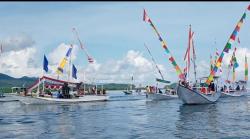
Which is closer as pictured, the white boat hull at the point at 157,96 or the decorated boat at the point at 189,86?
the decorated boat at the point at 189,86

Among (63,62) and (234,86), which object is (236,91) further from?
(63,62)

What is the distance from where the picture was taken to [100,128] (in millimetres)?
38438

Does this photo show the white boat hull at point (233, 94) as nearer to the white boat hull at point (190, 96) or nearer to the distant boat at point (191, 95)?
the distant boat at point (191, 95)

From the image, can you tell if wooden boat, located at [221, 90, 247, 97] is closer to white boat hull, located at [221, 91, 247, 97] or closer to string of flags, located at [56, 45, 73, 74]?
white boat hull, located at [221, 91, 247, 97]

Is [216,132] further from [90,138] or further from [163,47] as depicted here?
[163,47]

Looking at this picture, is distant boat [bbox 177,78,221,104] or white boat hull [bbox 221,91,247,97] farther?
white boat hull [bbox 221,91,247,97]

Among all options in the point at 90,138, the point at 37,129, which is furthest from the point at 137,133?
the point at 37,129

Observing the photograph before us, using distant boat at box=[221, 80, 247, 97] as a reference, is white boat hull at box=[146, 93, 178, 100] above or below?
below

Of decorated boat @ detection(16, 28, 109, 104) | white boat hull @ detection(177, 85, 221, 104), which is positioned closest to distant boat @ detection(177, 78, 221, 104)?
white boat hull @ detection(177, 85, 221, 104)

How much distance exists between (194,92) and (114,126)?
33591mm

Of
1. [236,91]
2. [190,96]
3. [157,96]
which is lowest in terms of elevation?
[157,96]

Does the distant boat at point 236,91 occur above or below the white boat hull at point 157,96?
above

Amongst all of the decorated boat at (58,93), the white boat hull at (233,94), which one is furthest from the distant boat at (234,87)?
the decorated boat at (58,93)

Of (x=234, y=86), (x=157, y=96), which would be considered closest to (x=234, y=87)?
(x=234, y=86)
